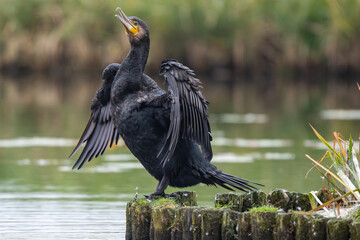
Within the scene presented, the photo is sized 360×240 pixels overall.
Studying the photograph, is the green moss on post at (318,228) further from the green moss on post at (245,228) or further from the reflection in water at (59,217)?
the reflection in water at (59,217)

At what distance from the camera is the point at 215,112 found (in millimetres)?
20562

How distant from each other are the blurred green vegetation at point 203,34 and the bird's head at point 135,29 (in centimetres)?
2199

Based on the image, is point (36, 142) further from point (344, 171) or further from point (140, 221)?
point (344, 171)

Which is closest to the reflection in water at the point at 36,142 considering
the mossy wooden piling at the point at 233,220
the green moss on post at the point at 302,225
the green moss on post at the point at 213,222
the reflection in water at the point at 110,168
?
the reflection in water at the point at 110,168

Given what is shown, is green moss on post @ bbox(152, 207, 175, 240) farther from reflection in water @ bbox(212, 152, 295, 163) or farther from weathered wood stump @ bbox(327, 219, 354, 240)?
reflection in water @ bbox(212, 152, 295, 163)

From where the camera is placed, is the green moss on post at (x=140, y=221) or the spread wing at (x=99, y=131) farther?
the spread wing at (x=99, y=131)

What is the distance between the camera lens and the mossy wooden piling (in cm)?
591

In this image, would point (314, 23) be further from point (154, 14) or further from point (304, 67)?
point (154, 14)

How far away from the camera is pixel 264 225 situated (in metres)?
6.17

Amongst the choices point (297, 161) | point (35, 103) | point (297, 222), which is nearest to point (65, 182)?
point (297, 161)

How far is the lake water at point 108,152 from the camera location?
28.5 ft

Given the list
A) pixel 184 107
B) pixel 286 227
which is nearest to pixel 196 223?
pixel 286 227

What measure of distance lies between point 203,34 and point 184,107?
23479 millimetres

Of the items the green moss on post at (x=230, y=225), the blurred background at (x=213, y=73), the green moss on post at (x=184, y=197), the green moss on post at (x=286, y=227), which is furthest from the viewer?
the blurred background at (x=213, y=73)
